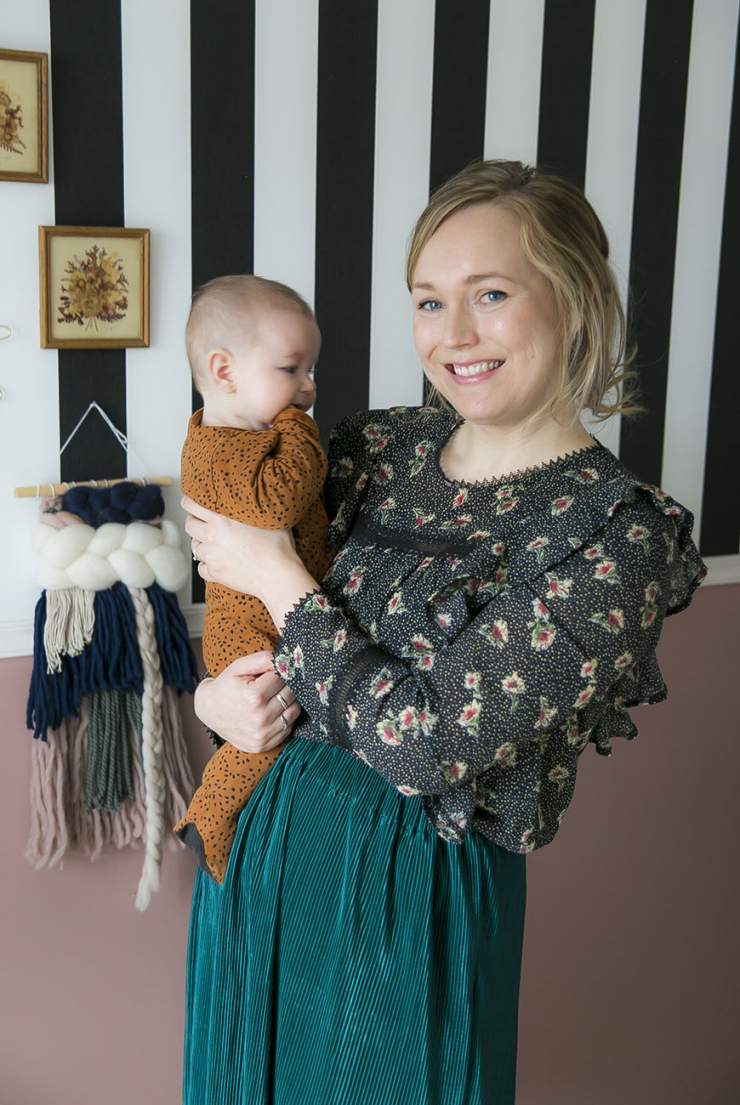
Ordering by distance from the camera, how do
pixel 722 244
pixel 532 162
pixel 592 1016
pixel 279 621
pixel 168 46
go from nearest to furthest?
pixel 279 621 < pixel 168 46 < pixel 532 162 < pixel 722 244 < pixel 592 1016

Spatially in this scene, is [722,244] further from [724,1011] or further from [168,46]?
[724,1011]

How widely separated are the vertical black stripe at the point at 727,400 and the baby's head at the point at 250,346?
142 centimetres

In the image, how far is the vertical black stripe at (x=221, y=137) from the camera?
6.32ft

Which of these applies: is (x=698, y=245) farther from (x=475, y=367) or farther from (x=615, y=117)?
(x=475, y=367)

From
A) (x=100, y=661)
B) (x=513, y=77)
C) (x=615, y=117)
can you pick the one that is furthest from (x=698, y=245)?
(x=100, y=661)

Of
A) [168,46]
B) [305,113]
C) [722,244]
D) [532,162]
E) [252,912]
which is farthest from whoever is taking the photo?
[722,244]

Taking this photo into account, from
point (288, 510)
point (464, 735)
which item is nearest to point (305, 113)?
point (288, 510)

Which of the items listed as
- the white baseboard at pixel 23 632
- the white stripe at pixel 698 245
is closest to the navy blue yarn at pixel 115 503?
the white baseboard at pixel 23 632

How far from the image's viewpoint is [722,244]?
8.34ft

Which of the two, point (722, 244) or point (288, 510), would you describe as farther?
point (722, 244)

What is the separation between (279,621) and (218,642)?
234 millimetres

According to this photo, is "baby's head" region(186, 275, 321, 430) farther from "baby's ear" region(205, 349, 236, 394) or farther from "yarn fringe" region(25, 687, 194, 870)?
"yarn fringe" region(25, 687, 194, 870)

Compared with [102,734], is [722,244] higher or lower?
higher

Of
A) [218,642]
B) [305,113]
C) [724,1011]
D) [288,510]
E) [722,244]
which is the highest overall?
[305,113]
